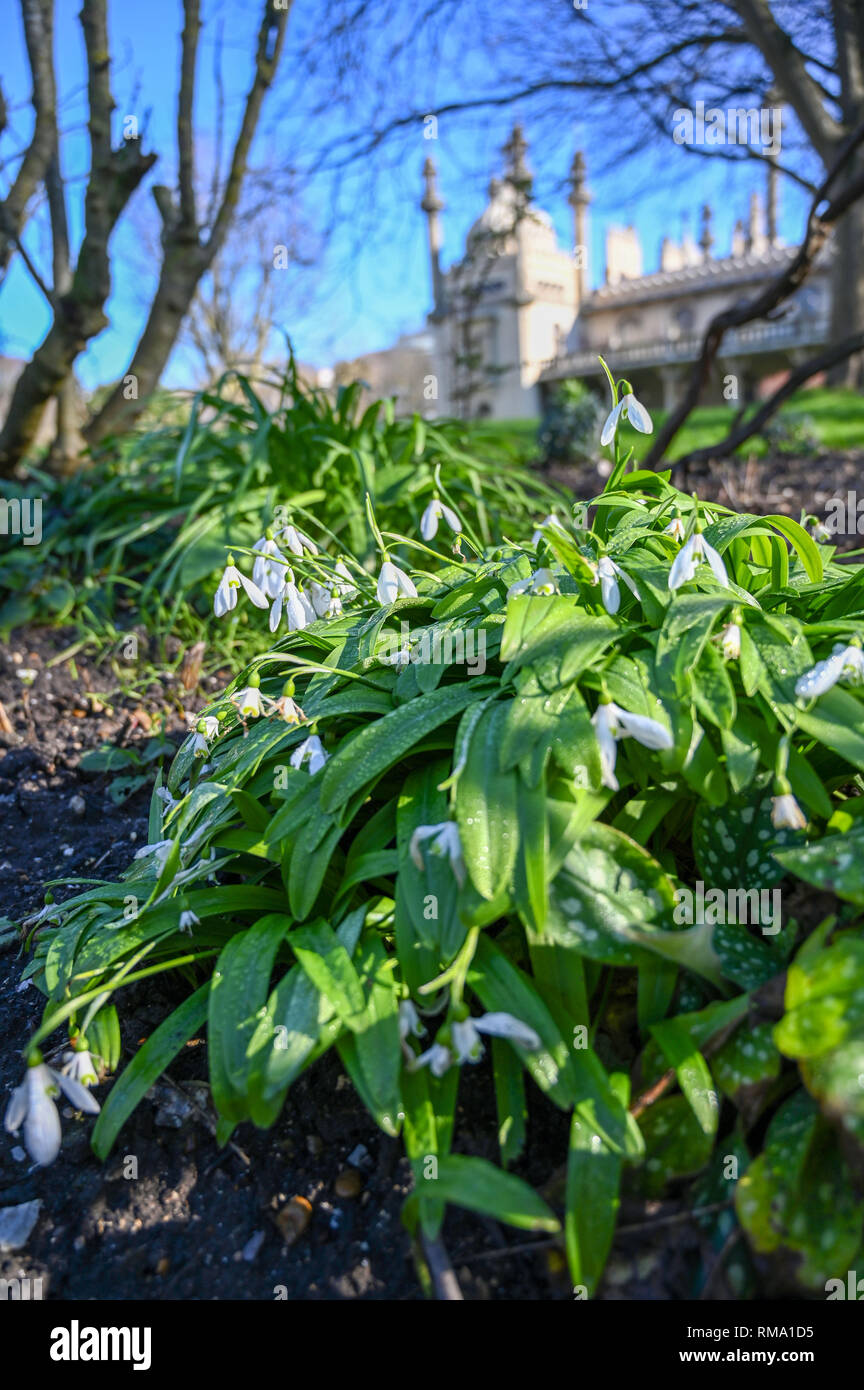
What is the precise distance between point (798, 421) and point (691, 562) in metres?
7.88

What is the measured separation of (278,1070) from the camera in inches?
49.9

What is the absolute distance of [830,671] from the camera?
1.37 meters

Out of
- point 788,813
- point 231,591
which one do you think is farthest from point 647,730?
point 231,591

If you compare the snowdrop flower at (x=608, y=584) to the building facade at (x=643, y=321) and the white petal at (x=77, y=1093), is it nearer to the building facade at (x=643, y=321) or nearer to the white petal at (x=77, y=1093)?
the white petal at (x=77, y=1093)

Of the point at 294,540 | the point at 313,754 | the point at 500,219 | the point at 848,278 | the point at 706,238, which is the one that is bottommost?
the point at 313,754

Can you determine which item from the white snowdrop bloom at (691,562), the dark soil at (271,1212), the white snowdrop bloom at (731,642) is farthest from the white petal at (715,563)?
the dark soil at (271,1212)

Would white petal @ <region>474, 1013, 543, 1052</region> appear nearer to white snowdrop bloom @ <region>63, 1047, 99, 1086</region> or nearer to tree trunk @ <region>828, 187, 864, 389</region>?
white snowdrop bloom @ <region>63, 1047, 99, 1086</region>

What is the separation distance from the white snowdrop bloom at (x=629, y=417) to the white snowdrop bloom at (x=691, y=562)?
288 millimetres

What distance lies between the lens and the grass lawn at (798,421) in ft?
25.1

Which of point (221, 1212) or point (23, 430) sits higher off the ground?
point (23, 430)

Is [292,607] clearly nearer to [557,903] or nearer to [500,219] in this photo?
[557,903]

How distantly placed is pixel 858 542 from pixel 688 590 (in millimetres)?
2842
